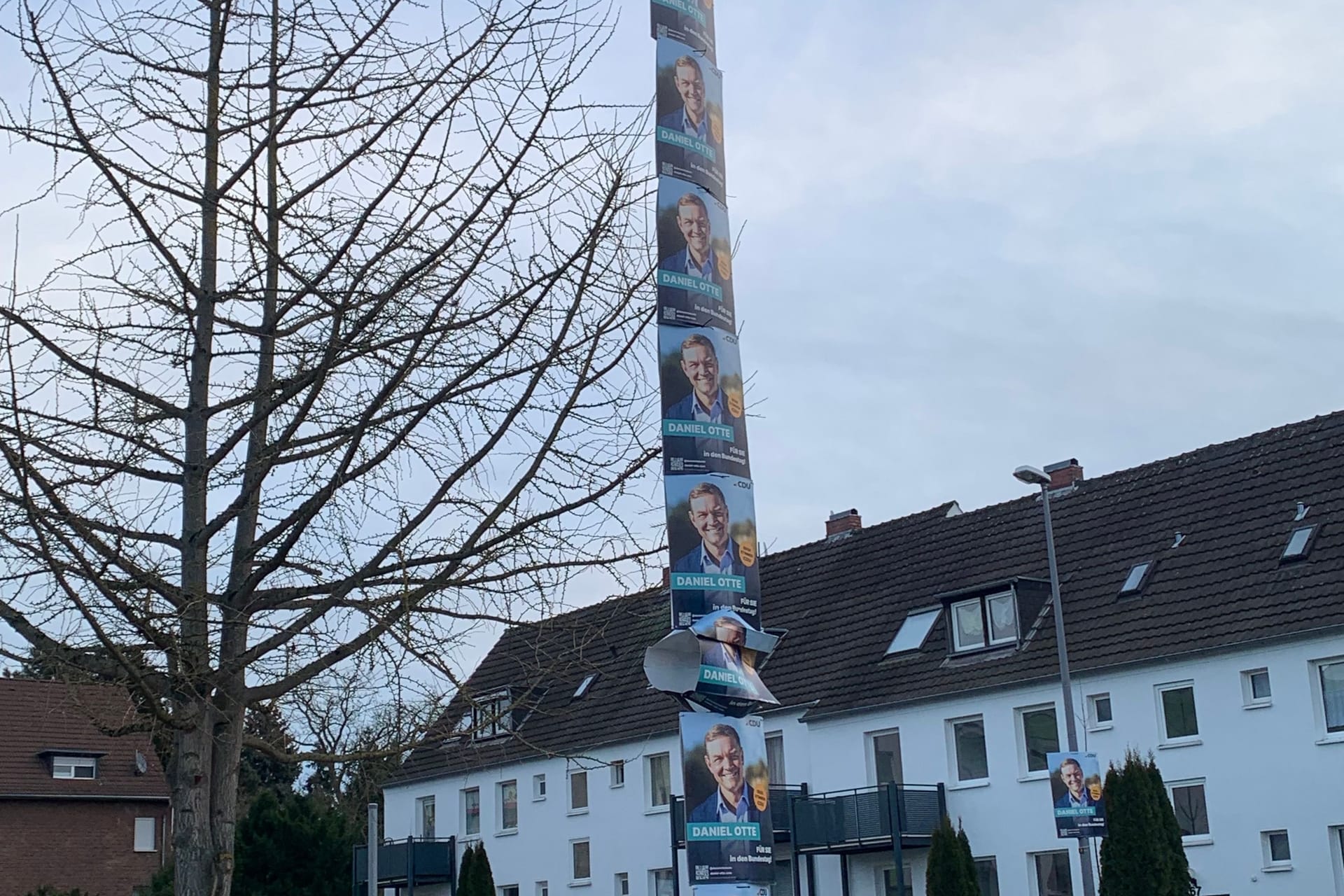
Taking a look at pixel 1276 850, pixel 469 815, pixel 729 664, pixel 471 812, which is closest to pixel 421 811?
pixel 469 815

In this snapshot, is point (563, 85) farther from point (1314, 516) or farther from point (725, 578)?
point (1314, 516)

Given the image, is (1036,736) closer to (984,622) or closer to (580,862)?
(984,622)

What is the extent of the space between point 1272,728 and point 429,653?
22.6m

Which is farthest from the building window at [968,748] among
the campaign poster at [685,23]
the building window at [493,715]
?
the building window at [493,715]

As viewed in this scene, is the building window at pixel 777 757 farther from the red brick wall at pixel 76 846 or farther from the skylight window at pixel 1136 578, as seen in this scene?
the red brick wall at pixel 76 846

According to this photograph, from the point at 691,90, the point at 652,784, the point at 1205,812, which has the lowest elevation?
the point at 1205,812

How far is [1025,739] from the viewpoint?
29516 mm

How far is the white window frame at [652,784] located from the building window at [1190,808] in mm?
12540

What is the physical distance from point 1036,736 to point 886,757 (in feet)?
12.0

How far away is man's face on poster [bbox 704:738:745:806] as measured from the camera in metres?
8.38

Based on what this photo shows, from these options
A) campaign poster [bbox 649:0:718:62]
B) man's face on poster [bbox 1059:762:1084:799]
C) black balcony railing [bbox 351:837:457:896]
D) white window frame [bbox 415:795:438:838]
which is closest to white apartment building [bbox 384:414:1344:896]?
black balcony railing [bbox 351:837:457:896]

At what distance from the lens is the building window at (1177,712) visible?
27062 mm

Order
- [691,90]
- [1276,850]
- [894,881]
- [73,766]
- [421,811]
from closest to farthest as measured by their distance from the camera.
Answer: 1. [691,90]
2. [1276,850]
3. [894,881]
4. [421,811]
5. [73,766]

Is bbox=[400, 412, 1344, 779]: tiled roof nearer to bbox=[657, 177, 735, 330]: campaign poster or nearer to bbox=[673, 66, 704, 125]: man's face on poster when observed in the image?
bbox=[673, 66, 704, 125]: man's face on poster
